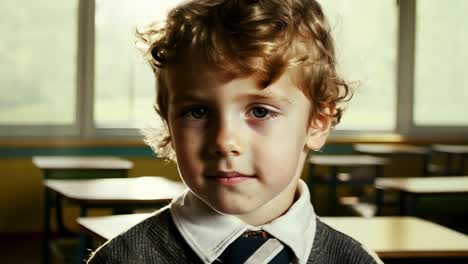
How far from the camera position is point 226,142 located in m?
0.97

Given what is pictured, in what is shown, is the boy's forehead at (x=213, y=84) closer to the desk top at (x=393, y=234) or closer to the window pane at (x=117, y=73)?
the desk top at (x=393, y=234)

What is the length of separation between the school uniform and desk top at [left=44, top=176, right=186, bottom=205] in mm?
3050

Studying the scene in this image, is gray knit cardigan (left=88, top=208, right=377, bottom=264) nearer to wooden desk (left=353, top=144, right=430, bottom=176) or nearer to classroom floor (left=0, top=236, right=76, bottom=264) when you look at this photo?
classroom floor (left=0, top=236, right=76, bottom=264)

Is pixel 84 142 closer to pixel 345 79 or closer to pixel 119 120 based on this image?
pixel 119 120

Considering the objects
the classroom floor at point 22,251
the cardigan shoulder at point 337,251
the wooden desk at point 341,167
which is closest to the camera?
the cardigan shoulder at point 337,251

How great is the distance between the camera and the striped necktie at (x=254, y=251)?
1.04 metres

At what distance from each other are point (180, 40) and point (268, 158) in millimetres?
170

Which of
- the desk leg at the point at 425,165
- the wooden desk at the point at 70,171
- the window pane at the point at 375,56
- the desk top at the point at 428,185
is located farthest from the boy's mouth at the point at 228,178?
the window pane at the point at 375,56

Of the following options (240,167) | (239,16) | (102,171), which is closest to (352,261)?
(240,167)

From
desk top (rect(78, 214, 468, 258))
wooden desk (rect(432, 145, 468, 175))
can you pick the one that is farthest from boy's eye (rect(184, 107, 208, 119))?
wooden desk (rect(432, 145, 468, 175))

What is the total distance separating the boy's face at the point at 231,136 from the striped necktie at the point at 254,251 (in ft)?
0.12

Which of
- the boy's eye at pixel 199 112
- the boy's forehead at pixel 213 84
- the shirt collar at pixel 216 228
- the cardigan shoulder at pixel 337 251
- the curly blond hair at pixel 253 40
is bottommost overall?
the cardigan shoulder at pixel 337 251

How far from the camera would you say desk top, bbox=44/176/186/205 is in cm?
415

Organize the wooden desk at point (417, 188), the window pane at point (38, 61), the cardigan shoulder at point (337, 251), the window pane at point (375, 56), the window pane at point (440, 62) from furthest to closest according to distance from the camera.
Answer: the window pane at point (440, 62) → the window pane at point (375, 56) → the window pane at point (38, 61) → the wooden desk at point (417, 188) → the cardigan shoulder at point (337, 251)
